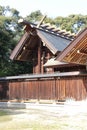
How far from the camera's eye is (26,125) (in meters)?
9.90

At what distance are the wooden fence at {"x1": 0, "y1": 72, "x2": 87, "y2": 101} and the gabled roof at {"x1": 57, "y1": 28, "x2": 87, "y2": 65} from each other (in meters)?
1.10

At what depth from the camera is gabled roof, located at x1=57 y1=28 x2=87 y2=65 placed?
46.6 ft

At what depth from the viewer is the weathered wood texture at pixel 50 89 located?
1525cm

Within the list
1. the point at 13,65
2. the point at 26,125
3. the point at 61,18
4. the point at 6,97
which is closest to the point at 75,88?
the point at 6,97

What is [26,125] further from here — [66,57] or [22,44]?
[22,44]

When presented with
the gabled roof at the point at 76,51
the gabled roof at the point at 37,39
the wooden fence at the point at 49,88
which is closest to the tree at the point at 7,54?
the gabled roof at the point at 37,39

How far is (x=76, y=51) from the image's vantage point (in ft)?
50.9

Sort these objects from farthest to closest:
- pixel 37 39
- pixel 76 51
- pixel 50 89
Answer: pixel 37 39 → pixel 50 89 → pixel 76 51

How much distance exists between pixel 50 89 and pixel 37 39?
551 cm

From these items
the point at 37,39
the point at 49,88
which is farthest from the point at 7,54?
the point at 49,88

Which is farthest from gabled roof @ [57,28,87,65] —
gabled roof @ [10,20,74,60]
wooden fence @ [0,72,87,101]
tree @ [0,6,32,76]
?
tree @ [0,6,32,76]

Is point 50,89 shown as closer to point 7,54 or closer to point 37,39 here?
point 37,39

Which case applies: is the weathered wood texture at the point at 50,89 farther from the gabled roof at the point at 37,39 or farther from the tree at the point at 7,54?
the tree at the point at 7,54

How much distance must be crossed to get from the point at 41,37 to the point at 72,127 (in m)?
10.5
